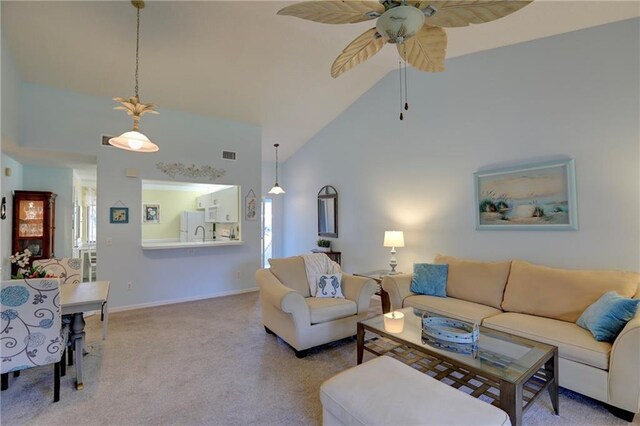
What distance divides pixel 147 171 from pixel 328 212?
11.0ft

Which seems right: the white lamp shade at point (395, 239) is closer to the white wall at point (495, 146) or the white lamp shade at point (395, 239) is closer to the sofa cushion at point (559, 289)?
the white wall at point (495, 146)

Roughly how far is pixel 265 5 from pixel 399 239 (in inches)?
132

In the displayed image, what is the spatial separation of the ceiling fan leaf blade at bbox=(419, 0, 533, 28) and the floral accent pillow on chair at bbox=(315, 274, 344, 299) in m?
2.67

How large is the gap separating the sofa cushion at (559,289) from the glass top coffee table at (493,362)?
68 centimetres

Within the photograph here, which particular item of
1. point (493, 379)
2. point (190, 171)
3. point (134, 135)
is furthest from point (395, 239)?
point (190, 171)

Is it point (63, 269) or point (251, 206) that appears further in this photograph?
point (251, 206)

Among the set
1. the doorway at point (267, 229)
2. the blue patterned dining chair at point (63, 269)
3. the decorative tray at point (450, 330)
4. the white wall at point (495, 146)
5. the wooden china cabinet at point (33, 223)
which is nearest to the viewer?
the decorative tray at point (450, 330)

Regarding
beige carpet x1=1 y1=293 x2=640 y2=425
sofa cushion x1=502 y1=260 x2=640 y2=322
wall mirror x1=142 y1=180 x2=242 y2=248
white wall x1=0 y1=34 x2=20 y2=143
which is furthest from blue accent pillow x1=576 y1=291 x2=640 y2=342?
white wall x1=0 y1=34 x2=20 y2=143

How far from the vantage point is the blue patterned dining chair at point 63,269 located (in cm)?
305

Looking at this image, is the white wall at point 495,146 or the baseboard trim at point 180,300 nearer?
the white wall at point 495,146

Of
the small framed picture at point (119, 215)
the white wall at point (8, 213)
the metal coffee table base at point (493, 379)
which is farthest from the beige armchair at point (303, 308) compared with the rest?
the white wall at point (8, 213)

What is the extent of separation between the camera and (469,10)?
5.22ft

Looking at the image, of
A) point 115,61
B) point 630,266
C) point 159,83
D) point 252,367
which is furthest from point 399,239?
point 115,61

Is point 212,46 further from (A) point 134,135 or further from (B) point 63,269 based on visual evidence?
(B) point 63,269
